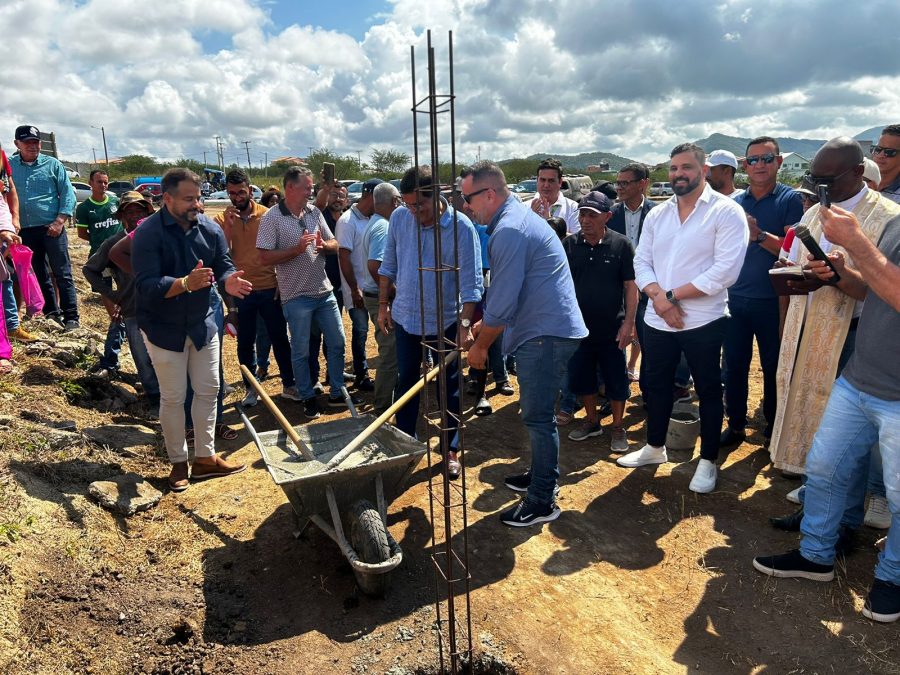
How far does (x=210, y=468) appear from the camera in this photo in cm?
460

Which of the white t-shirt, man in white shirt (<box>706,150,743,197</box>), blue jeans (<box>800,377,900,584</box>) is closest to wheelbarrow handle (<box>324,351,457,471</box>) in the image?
blue jeans (<box>800,377,900,584</box>)

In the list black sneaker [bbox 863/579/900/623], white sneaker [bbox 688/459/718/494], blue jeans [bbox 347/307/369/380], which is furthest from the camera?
blue jeans [bbox 347/307/369/380]

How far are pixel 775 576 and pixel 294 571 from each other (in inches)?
108

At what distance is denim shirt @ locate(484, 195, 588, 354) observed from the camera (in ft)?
11.3

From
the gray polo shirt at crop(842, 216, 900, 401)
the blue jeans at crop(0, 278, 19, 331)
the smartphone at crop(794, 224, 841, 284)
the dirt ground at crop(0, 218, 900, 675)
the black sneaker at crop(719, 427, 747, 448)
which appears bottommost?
the dirt ground at crop(0, 218, 900, 675)

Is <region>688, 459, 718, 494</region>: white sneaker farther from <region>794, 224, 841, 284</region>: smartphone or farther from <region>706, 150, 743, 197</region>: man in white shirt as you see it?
<region>706, 150, 743, 197</region>: man in white shirt

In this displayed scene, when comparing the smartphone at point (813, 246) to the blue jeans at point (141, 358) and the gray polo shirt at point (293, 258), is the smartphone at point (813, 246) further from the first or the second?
the blue jeans at point (141, 358)

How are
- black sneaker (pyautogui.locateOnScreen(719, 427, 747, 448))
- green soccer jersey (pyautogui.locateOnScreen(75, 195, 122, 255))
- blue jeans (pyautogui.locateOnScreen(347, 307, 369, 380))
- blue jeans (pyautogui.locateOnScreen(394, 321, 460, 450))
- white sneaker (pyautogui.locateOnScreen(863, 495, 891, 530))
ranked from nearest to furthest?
1. white sneaker (pyautogui.locateOnScreen(863, 495, 891, 530))
2. blue jeans (pyautogui.locateOnScreen(394, 321, 460, 450))
3. black sneaker (pyautogui.locateOnScreen(719, 427, 747, 448))
4. blue jeans (pyautogui.locateOnScreen(347, 307, 369, 380))
5. green soccer jersey (pyautogui.locateOnScreen(75, 195, 122, 255))

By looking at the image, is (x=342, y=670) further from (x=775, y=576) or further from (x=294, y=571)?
(x=775, y=576)

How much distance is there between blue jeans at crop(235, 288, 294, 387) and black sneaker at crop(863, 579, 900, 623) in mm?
4967

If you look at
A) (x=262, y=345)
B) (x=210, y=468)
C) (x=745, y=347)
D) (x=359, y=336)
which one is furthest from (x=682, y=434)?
(x=262, y=345)

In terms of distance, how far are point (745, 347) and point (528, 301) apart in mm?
2131

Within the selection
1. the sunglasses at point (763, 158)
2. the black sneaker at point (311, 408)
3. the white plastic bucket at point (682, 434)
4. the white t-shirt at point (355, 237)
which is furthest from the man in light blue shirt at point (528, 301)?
the black sneaker at point (311, 408)

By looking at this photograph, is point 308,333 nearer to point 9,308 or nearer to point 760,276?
point 9,308
